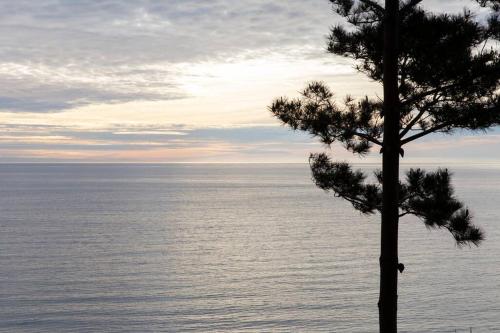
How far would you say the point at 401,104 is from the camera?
12.4 meters

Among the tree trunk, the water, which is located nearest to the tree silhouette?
the tree trunk

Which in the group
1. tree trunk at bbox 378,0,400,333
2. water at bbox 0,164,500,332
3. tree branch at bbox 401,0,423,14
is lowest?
water at bbox 0,164,500,332

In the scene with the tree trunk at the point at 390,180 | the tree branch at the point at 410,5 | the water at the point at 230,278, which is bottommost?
the water at the point at 230,278

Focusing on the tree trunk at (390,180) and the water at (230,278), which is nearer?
the tree trunk at (390,180)

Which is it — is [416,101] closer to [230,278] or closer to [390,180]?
Result: [390,180]

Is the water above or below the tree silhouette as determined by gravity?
below

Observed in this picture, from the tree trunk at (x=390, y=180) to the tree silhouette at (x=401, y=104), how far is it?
22 millimetres

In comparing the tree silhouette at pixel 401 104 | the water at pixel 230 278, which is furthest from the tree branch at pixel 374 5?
the water at pixel 230 278

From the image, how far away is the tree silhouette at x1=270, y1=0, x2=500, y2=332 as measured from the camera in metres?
12.2

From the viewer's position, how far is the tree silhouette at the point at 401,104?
12.2 meters

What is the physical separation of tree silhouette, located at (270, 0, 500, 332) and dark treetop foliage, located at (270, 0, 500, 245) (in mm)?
22

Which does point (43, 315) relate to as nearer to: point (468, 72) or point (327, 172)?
point (327, 172)

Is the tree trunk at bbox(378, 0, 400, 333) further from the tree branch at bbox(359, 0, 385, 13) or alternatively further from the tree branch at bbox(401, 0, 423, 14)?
the tree branch at bbox(401, 0, 423, 14)

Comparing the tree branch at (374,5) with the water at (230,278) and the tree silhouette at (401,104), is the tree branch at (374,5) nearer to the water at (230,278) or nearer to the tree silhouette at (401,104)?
the tree silhouette at (401,104)
